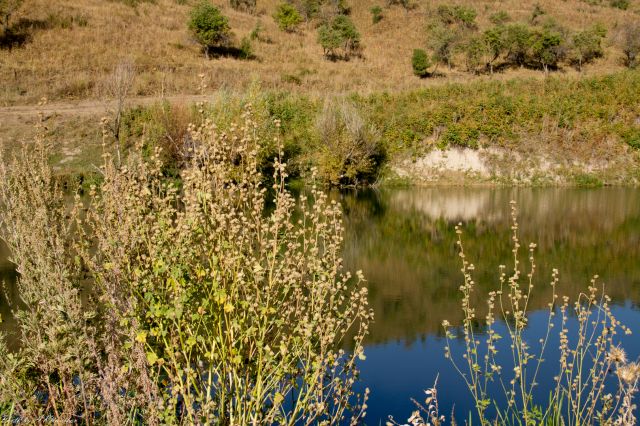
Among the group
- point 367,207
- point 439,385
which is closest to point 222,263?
point 439,385

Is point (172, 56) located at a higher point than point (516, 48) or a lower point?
lower

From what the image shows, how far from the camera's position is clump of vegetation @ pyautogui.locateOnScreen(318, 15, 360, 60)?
1935 inches

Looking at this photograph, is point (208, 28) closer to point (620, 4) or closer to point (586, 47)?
point (586, 47)

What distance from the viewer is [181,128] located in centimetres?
2964

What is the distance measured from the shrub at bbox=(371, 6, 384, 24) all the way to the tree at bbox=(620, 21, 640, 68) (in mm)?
22289

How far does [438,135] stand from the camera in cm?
3494

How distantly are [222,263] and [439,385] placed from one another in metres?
6.30

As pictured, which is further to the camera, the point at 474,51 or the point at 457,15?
the point at 457,15

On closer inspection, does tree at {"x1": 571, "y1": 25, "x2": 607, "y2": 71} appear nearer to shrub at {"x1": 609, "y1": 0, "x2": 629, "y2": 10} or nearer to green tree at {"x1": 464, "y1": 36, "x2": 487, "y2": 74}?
green tree at {"x1": 464, "y1": 36, "x2": 487, "y2": 74}

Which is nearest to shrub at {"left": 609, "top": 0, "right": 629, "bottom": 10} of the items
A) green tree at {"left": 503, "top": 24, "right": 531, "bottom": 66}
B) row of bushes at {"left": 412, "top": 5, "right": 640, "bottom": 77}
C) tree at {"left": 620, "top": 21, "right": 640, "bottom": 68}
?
row of bushes at {"left": 412, "top": 5, "right": 640, "bottom": 77}

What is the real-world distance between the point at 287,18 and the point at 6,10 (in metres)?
23.0

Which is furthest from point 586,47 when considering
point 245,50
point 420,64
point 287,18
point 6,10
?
point 6,10

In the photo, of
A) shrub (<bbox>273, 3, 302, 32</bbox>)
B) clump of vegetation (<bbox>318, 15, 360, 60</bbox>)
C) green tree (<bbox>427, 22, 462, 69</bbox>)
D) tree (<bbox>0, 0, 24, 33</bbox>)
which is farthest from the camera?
shrub (<bbox>273, 3, 302, 32</bbox>)

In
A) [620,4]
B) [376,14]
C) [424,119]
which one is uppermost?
[620,4]
